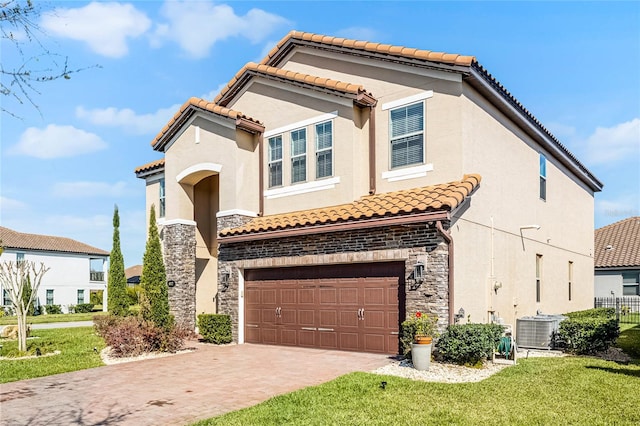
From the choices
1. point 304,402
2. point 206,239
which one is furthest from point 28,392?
point 206,239

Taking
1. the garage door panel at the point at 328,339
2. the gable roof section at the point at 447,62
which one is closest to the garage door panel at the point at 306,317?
the garage door panel at the point at 328,339

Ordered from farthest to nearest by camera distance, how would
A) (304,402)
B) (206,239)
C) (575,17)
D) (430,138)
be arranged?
(206,239), (430,138), (575,17), (304,402)

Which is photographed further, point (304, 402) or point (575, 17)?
point (575, 17)

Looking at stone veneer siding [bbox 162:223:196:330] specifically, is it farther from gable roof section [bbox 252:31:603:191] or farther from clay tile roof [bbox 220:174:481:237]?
gable roof section [bbox 252:31:603:191]

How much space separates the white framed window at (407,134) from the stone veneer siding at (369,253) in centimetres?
258

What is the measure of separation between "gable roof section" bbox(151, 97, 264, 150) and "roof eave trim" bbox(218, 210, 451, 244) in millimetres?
3928

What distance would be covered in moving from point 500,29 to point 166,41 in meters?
8.49

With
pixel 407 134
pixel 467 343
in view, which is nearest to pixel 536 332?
pixel 467 343

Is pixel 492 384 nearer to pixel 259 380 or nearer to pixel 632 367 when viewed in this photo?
pixel 632 367

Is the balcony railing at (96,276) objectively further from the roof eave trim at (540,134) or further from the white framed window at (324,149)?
the roof eave trim at (540,134)

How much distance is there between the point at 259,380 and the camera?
10.6 m

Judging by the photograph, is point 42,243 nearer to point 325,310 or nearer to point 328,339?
point 325,310

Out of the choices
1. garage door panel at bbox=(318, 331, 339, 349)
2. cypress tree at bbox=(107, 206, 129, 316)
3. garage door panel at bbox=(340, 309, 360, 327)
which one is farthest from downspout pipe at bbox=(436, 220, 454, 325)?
cypress tree at bbox=(107, 206, 129, 316)

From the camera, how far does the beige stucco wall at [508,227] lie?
13.5 m
